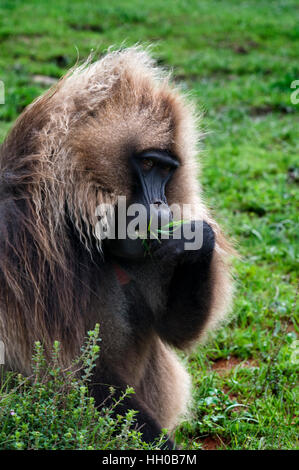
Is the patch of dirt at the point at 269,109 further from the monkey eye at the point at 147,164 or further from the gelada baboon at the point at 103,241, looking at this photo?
the monkey eye at the point at 147,164

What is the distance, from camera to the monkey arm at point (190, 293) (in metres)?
3.18

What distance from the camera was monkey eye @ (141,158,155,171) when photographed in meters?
3.19

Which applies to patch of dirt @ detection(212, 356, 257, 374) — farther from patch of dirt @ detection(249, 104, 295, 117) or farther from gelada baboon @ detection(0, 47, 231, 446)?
patch of dirt @ detection(249, 104, 295, 117)

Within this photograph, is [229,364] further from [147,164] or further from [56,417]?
[56,417]

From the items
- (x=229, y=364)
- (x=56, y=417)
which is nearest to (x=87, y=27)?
(x=229, y=364)

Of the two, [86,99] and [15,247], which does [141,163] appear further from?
Answer: [15,247]

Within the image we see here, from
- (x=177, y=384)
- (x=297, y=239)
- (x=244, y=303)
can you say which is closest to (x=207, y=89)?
(x=297, y=239)

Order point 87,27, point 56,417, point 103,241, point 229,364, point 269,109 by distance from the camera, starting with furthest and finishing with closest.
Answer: point 87,27, point 269,109, point 229,364, point 103,241, point 56,417

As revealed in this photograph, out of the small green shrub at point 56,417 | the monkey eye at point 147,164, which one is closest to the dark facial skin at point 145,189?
the monkey eye at point 147,164

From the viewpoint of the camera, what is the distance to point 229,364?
4.30 metres

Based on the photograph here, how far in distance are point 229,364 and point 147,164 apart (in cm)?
→ 173

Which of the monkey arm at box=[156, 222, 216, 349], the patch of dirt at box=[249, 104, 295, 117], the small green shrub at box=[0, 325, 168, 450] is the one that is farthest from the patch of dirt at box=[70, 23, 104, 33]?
the small green shrub at box=[0, 325, 168, 450]

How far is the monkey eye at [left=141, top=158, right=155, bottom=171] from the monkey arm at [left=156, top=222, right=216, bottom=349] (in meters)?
0.40
